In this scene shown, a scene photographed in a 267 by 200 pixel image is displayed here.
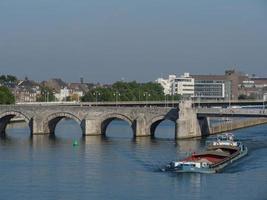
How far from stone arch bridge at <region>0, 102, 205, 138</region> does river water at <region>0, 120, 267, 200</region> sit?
2244 mm

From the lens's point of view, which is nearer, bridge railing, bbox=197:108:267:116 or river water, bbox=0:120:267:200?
river water, bbox=0:120:267:200

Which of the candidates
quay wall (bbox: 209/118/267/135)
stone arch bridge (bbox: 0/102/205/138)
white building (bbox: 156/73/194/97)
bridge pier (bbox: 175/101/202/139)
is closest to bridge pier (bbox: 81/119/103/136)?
stone arch bridge (bbox: 0/102/205/138)

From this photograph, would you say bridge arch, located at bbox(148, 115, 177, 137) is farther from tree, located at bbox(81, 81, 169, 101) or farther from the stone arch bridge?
tree, located at bbox(81, 81, 169, 101)

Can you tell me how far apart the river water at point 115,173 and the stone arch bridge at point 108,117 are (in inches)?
88.3

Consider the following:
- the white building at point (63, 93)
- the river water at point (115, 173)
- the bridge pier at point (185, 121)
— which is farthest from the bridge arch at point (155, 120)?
the white building at point (63, 93)

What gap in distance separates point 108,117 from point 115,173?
23.0 metres

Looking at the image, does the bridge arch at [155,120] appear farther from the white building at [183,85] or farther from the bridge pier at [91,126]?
the white building at [183,85]

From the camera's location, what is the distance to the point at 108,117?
62656 mm

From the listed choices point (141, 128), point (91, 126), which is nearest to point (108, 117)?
point (91, 126)

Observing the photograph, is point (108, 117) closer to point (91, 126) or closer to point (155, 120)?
point (91, 126)

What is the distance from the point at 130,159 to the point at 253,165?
20.6ft

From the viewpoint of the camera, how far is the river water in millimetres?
34188

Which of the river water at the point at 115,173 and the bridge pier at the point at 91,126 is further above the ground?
the bridge pier at the point at 91,126

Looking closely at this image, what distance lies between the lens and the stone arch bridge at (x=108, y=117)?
59.6 m
